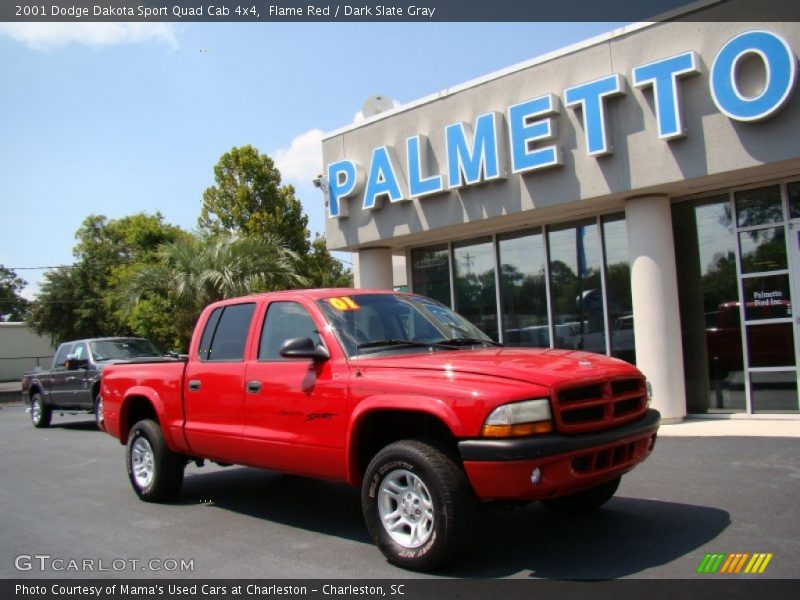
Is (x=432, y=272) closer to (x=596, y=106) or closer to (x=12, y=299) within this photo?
(x=596, y=106)

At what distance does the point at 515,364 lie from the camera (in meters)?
4.79

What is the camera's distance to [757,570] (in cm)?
435

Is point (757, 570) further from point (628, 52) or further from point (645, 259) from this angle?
point (628, 52)

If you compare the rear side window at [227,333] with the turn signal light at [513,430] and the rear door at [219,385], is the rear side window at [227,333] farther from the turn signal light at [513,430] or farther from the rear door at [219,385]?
the turn signal light at [513,430]

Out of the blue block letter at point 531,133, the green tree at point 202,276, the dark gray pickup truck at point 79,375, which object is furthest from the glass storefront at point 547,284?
the dark gray pickup truck at point 79,375

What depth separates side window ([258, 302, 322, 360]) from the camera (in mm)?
5816

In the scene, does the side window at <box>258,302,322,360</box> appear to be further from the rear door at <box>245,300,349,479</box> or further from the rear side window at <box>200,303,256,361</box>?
the rear side window at <box>200,303,256,361</box>

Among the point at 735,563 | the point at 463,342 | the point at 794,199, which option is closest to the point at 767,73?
the point at 794,199

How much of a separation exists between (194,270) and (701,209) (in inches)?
405

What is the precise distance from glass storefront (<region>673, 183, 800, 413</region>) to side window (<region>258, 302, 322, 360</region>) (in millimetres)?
7546

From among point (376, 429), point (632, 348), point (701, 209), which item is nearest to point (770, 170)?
point (701, 209)

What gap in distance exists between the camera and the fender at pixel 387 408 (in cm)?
445

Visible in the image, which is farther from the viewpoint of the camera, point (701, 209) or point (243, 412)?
point (701, 209)

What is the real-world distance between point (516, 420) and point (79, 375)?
11.9 meters
